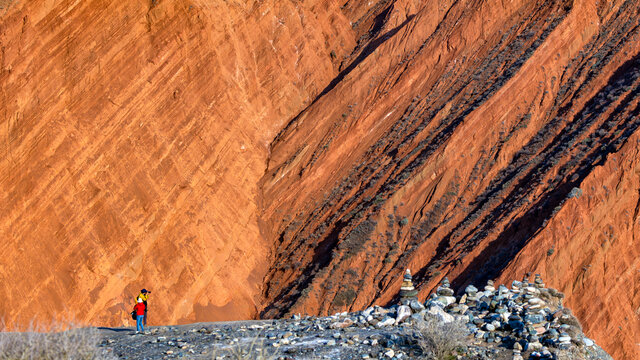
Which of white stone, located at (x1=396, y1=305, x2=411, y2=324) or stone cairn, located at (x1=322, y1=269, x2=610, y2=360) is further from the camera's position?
white stone, located at (x1=396, y1=305, x2=411, y2=324)

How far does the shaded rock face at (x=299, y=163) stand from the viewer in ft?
83.9

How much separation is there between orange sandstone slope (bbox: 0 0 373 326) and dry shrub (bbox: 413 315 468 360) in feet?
63.4

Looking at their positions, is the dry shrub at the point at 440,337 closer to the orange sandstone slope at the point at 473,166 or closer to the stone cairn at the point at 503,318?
the stone cairn at the point at 503,318

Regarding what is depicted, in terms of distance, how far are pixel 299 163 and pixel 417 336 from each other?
25179 mm

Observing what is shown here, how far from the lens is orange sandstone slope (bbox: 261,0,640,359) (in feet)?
79.0

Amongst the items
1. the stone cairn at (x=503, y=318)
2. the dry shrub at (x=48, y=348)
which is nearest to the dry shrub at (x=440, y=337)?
the stone cairn at (x=503, y=318)

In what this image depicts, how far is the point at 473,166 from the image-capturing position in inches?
1193

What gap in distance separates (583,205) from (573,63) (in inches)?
407

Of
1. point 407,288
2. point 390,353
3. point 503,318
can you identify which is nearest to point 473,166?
point 407,288

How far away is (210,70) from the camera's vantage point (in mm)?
33438

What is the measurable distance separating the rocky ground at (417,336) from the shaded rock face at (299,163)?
12.3 meters

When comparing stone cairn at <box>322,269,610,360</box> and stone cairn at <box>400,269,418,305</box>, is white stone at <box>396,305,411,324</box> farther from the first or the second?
stone cairn at <box>400,269,418,305</box>

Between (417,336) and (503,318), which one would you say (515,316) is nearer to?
(503,318)

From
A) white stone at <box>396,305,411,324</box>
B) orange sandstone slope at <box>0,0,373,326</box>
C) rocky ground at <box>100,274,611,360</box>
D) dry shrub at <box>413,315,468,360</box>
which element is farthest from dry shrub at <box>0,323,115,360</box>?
orange sandstone slope at <box>0,0,373,326</box>
